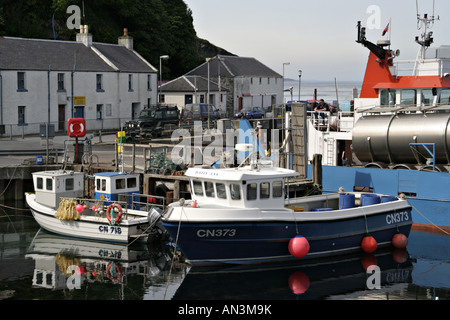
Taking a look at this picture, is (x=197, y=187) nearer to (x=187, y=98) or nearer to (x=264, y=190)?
(x=264, y=190)

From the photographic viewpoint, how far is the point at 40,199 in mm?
26469

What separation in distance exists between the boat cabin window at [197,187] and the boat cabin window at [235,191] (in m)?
1.20

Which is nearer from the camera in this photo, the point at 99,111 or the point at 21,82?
the point at 21,82

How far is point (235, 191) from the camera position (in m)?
20.5

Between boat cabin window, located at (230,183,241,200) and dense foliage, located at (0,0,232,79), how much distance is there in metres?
44.2

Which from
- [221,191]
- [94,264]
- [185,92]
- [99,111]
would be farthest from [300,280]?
[185,92]

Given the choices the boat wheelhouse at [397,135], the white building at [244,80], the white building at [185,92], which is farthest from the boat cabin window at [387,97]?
the white building at [244,80]

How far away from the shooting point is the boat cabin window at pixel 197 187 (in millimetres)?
21281

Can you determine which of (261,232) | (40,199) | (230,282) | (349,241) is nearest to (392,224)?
(349,241)

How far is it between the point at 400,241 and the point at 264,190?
578 cm

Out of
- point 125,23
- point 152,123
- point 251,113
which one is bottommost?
point 152,123

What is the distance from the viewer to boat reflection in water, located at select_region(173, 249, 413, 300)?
18.7 meters

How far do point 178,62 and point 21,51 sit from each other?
32064 millimetres

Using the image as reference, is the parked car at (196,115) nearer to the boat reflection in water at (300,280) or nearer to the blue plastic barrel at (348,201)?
the blue plastic barrel at (348,201)
